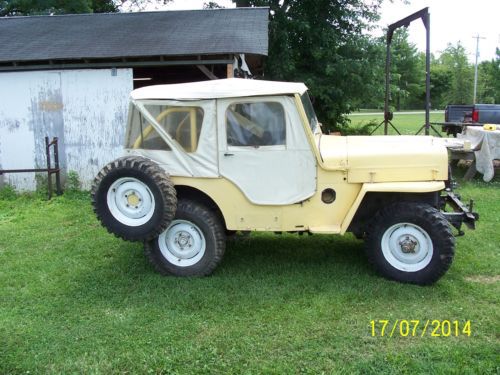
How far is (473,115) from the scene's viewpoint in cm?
1753

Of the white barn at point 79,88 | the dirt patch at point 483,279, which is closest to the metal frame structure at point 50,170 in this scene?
the white barn at point 79,88

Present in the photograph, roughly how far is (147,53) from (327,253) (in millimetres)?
5665

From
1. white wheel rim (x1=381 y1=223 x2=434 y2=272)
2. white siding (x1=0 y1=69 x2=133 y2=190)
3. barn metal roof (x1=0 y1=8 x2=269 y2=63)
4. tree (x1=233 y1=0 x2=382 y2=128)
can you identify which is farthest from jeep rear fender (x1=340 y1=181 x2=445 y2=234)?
tree (x1=233 y1=0 x2=382 y2=128)

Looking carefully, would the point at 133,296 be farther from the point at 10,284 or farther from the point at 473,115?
→ the point at 473,115

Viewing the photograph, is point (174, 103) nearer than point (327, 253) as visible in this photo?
Yes

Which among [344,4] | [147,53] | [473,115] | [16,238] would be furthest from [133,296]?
[473,115]

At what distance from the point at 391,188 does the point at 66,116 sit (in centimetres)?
756

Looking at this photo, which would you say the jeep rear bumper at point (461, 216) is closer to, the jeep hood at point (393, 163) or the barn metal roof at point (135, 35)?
the jeep hood at point (393, 163)

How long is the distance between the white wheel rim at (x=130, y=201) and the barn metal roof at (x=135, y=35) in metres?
4.92

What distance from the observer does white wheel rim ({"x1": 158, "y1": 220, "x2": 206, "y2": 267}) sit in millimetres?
5285

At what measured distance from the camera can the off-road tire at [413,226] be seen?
480 cm

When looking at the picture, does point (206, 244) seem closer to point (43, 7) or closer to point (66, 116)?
point (66, 116)

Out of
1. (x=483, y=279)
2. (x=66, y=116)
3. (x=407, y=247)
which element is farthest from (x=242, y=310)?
(x=66, y=116)

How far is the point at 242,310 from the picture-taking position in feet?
14.9
